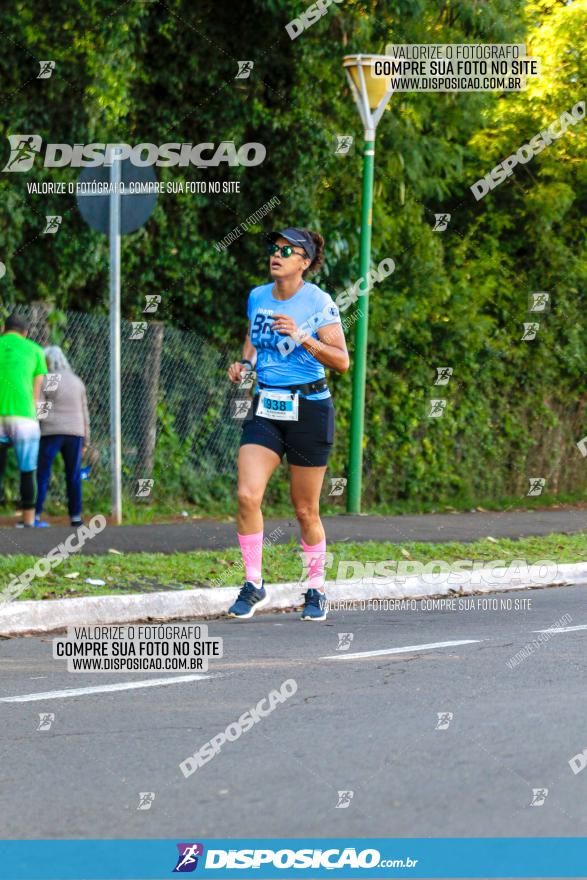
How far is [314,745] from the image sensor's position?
5734 mm

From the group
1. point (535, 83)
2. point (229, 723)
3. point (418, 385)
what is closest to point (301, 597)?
point (229, 723)

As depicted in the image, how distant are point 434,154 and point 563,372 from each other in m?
4.75

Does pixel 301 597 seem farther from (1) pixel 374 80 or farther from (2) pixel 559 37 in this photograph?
(2) pixel 559 37

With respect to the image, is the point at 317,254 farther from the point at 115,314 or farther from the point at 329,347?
the point at 115,314

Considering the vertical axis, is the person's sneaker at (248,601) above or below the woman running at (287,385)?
below

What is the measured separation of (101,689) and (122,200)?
7.44 meters

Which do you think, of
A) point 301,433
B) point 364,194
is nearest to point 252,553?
point 301,433

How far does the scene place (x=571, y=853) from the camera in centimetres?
443

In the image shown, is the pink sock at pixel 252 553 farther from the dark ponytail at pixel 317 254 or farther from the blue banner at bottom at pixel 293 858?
the blue banner at bottom at pixel 293 858

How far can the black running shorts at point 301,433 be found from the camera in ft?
28.9

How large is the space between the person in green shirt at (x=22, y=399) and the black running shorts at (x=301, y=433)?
5119 mm

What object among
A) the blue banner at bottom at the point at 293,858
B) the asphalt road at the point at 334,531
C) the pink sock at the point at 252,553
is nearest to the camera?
the blue banner at bottom at the point at 293,858

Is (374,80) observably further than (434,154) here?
No

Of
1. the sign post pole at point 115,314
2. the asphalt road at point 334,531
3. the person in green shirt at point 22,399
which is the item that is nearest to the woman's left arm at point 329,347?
the asphalt road at point 334,531
